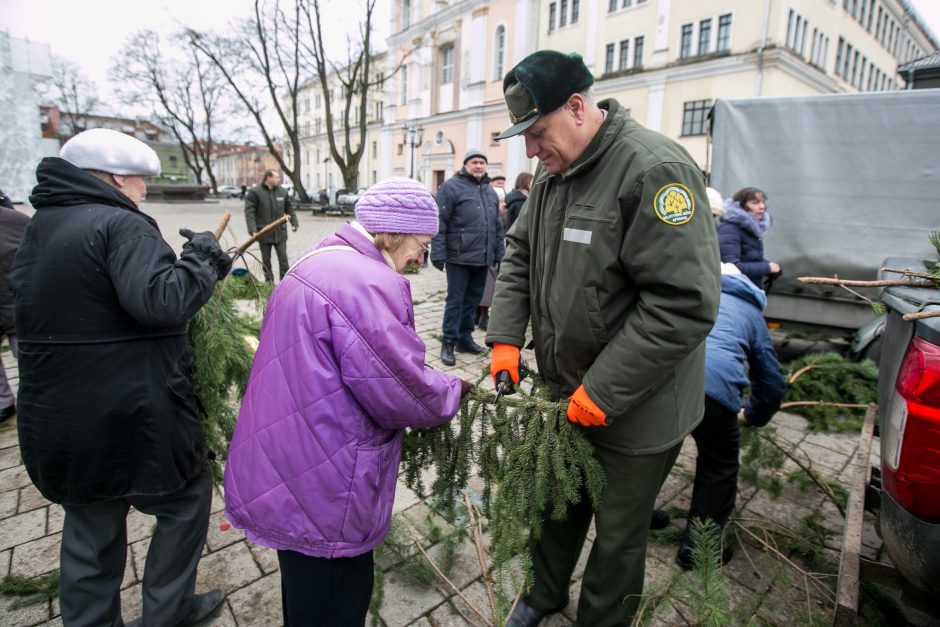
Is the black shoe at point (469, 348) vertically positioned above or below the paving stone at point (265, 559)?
above

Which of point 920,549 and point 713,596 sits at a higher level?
point 920,549

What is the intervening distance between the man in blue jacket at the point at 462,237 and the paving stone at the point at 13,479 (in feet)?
11.1

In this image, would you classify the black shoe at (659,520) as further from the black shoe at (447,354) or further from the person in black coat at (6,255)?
the person in black coat at (6,255)

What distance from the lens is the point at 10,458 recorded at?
3.50 meters

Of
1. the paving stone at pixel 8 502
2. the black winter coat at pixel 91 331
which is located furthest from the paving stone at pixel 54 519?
Result: the black winter coat at pixel 91 331

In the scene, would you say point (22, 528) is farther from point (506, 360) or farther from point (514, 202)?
point (514, 202)

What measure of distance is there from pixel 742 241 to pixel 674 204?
13.0 ft

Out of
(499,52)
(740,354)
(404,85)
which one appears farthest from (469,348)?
(404,85)

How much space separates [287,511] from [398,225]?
0.92 meters

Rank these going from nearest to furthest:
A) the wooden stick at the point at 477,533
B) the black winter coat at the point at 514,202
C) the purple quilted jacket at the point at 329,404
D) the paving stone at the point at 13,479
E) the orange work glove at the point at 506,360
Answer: the purple quilted jacket at the point at 329,404 < the orange work glove at the point at 506,360 < the wooden stick at the point at 477,533 < the paving stone at the point at 13,479 < the black winter coat at the point at 514,202

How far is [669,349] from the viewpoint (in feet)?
5.26

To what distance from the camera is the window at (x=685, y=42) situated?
2517cm

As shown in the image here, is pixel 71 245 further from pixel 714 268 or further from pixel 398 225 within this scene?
pixel 714 268

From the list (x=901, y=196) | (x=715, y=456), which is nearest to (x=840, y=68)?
(x=901, y=196)
